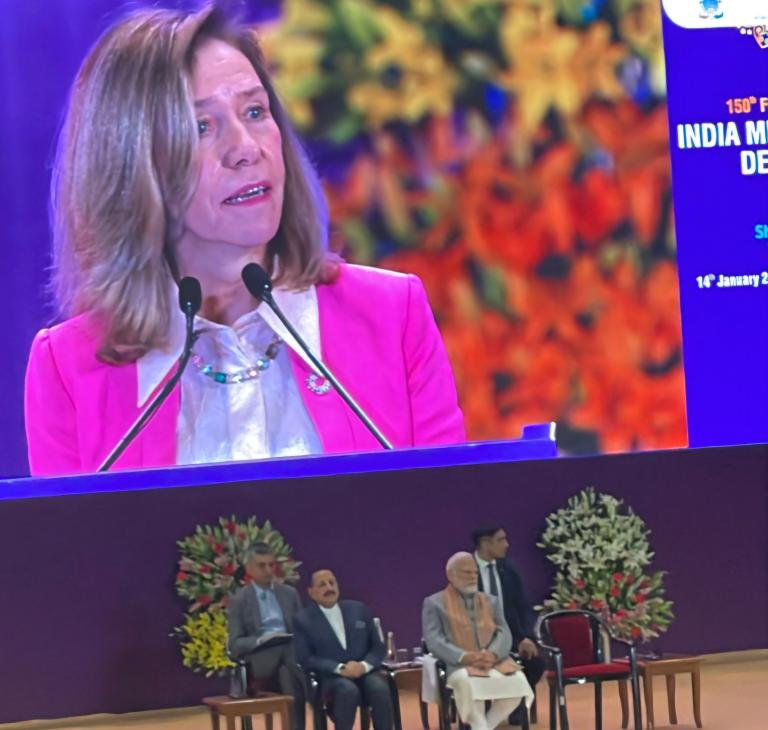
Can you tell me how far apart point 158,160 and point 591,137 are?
6.89 ft

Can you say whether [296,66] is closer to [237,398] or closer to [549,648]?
[237,398]

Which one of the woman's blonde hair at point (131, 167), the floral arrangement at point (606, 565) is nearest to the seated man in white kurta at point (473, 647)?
the floral arrangement at point (606, 565)

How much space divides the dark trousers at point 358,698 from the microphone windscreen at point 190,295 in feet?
6.11

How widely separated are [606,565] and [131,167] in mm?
3183

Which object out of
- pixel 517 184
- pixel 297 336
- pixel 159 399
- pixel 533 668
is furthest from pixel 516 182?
pixel 533 668

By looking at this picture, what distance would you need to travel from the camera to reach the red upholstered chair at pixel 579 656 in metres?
6.95

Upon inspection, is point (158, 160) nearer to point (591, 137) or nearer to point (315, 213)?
point (315, 213)

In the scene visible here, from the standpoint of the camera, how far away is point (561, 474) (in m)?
8.80

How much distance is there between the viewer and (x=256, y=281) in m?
7.58

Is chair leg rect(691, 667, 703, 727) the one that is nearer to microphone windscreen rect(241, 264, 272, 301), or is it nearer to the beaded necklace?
the beaded necklace

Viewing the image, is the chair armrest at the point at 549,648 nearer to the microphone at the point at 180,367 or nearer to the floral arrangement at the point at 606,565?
the floral arrangement at the point at 606,565

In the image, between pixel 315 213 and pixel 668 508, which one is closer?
pixel 315 213

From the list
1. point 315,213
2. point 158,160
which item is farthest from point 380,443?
point 158,160

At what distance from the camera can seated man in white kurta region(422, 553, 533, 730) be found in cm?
684
